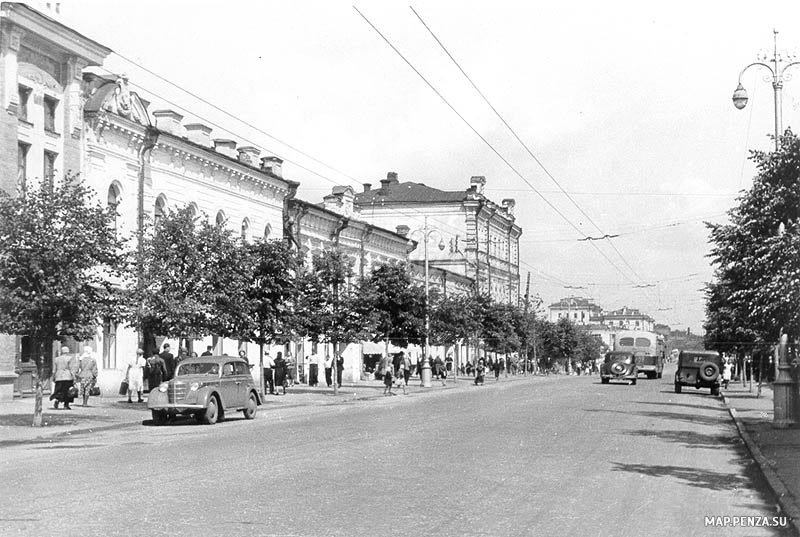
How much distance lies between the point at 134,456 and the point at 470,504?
6.57 m

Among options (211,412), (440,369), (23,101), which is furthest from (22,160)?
(440,369)

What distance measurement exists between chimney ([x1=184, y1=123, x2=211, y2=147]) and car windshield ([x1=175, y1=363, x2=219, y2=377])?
18876mm

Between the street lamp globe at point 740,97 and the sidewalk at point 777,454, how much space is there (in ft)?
26.5

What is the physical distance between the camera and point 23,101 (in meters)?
29.8

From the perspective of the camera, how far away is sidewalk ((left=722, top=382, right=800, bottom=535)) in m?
10.8

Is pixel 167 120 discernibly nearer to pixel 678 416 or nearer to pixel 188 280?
pixel 188 280

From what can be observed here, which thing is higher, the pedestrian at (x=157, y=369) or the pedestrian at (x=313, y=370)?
the pedestrian at (x=157, y=369)

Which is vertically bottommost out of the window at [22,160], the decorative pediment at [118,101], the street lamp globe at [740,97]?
the window at [22,160]

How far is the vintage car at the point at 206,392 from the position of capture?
22766mm

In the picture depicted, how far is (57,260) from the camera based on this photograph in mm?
20906

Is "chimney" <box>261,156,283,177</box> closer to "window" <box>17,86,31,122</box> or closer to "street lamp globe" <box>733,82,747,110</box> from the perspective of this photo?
"window" <box>17,86,31,122</box>

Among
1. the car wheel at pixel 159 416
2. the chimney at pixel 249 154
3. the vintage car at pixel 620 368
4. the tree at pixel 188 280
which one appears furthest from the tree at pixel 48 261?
the vintage car at pixel 620 368

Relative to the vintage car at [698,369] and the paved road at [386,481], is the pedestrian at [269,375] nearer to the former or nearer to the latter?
the paved road at [386,481]

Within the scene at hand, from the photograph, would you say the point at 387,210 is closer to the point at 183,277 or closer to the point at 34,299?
the point at 183,277
